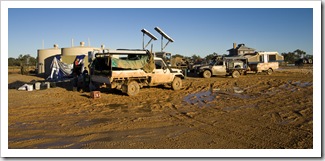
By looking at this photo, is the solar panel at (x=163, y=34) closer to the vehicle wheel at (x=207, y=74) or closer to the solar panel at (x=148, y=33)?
the solar panel at (x=148, y=33)

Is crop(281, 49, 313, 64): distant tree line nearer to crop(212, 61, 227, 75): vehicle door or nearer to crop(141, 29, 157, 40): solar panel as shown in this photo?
crop(212, 61, 227, 75): vehicle door

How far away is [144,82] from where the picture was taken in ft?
39.4

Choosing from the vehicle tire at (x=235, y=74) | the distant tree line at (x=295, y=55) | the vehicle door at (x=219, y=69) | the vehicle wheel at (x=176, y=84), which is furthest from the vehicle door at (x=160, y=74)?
the distant tree line at (x=295, y=55)

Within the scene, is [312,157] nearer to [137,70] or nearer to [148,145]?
[148,145]

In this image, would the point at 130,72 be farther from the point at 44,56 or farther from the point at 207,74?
the point at 44,56

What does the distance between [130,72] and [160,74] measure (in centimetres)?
Result: 174

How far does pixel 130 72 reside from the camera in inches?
444

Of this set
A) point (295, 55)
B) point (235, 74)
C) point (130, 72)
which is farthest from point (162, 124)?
point (295, 55)

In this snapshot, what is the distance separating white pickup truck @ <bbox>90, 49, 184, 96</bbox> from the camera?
36.0 feet

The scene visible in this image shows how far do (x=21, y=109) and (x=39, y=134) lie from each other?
3.20 metres

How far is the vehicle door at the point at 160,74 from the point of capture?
12164mm

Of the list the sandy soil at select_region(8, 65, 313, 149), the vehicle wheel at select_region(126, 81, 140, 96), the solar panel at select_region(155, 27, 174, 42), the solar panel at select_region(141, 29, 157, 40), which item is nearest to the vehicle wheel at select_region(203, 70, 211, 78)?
the solar panel at select_region(155, 27, 174, 42)
